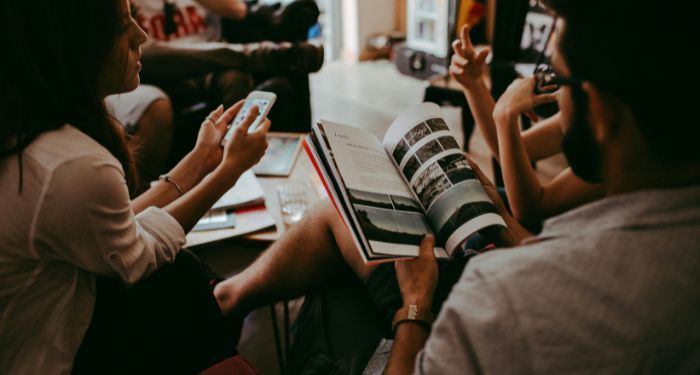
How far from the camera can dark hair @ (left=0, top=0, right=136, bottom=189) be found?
0.68 meters

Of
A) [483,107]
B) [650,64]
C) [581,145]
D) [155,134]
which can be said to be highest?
[650,64]

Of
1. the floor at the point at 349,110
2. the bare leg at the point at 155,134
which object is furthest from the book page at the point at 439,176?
the bare leg at the point at 155,134

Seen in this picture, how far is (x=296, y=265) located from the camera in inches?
43.6

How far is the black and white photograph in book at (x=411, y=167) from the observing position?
0.98 meters

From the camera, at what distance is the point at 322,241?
110 cm

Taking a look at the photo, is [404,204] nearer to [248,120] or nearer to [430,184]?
[430,184]

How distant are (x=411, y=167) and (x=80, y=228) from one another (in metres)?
0.57

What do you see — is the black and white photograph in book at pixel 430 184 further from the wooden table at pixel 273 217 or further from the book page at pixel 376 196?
the wooden table at pixel 273 217

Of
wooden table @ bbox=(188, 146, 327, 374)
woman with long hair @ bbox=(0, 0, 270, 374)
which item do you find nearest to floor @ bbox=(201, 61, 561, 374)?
wooden table @ bbox=(188, 146, 327, 374)

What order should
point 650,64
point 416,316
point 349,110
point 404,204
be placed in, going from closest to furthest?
point 650,64, point 416,316, point 404,204, point 349,110

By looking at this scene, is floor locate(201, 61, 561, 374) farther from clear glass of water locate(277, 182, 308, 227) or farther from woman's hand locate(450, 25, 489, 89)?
woman's hand locate(450, 25, 489, 89)

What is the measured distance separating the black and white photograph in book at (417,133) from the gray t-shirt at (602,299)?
1.62 ft

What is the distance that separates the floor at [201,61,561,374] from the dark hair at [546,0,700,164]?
3.91 feet

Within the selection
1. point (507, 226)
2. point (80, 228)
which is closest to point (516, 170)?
point (507, 226)
